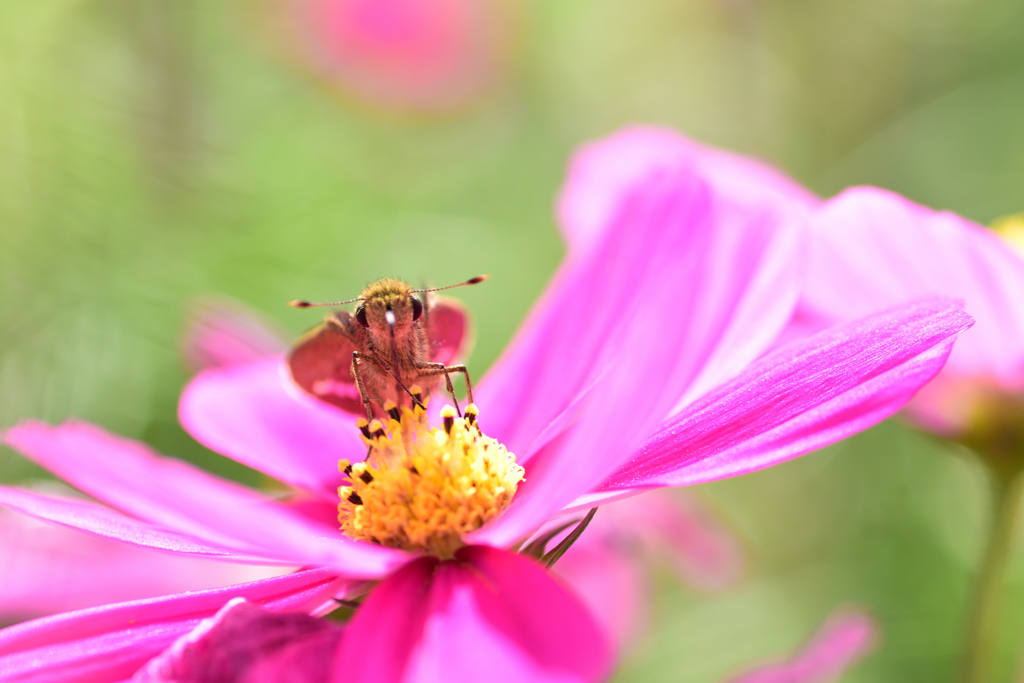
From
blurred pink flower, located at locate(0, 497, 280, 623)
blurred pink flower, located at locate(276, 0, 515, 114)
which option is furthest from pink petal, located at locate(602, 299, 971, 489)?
blurred pink flower, located at locate(276, 0, 515, 114)

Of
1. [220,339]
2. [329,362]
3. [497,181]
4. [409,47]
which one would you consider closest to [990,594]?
[329,362]

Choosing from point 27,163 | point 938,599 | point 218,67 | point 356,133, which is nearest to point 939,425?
point 938,599

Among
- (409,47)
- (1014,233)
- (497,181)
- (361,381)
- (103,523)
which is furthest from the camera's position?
(409,47)

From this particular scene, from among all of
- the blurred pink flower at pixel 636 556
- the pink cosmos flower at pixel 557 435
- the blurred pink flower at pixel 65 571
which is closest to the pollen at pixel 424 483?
the pink cosmos flower at pixel 557 435

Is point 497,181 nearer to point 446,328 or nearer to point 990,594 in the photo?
point 446,328

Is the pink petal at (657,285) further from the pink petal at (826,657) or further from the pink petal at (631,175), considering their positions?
the pink petal at (826,657)

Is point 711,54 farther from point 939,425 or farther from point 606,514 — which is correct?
point 939,425
